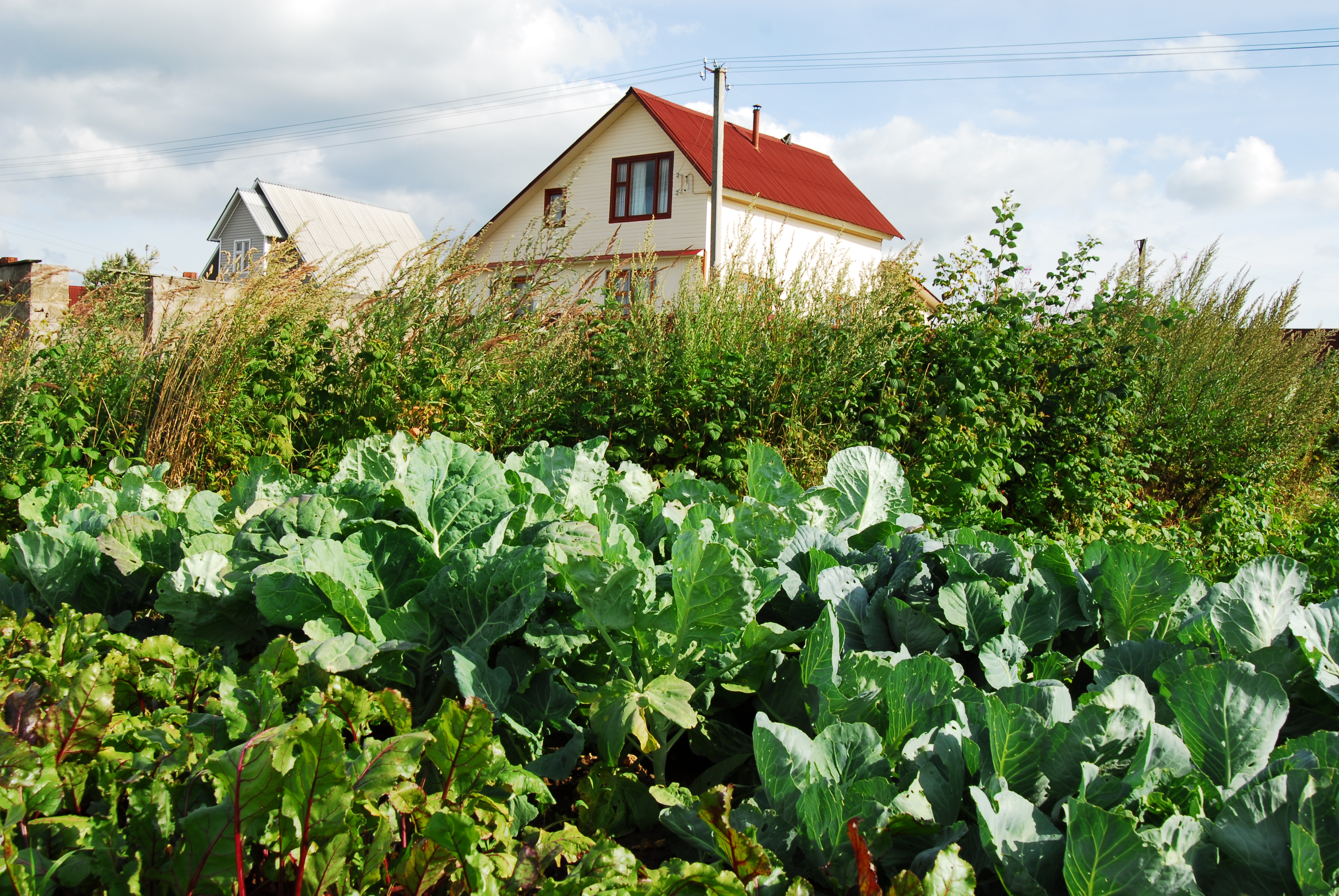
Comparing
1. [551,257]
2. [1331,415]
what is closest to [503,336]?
[551,257]

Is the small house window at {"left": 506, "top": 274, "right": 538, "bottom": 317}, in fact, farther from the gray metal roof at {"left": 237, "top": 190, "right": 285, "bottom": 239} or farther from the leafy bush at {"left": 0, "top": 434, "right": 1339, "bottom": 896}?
the gray metal roof at {"left": 237, "top": 190, "right": 285, "bottom": 239}

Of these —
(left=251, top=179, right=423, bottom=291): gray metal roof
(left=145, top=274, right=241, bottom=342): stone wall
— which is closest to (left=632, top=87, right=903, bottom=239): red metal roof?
(left=251, top=179, right=423, bottom=291): gray metal roof

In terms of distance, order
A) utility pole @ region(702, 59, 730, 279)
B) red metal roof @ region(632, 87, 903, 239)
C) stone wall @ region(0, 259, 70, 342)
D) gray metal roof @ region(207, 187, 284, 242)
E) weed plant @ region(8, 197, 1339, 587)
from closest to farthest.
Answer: weed plant @ region(8, 197, 1339, 587), stone wall @ region(0, 259, 70, 342), utility pole @ region(702, 59, 730, 279), red metal roof @ region(632, 87, 903, 239), gray metal roof @ region(207, 187, 284, 242)

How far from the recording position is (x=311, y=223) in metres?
27.7

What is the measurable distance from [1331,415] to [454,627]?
11.1m

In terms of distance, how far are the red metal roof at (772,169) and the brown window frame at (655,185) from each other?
0.84 metres

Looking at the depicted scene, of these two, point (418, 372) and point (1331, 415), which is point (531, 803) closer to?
point (418, 372)

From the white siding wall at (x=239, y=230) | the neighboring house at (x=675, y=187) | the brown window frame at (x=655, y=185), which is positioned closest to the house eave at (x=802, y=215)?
the neighboring house at (x=675, y=187)

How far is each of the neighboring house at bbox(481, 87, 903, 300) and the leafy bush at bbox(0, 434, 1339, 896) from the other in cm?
1894

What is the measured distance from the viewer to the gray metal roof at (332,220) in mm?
29297

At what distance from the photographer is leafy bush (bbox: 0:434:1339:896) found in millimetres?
1188

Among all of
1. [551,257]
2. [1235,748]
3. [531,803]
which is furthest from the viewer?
[551,257]

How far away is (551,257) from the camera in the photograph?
589cm

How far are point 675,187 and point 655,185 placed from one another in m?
0.78
